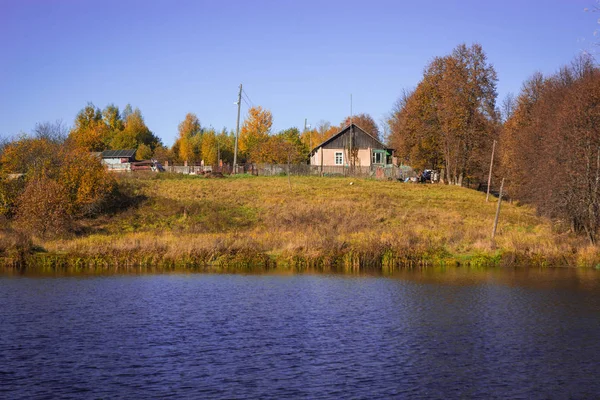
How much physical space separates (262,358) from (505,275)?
22.2 metres

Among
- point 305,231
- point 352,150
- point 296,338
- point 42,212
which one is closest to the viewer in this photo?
point 296,338

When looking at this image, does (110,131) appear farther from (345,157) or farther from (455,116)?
(455,116)

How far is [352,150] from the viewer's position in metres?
92.6

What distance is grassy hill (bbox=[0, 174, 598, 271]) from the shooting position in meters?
40.6

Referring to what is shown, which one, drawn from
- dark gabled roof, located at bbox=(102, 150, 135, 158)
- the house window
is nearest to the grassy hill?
the house window

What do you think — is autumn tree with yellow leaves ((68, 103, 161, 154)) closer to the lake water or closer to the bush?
the bush

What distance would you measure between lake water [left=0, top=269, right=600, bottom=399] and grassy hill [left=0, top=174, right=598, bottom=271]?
536 cm

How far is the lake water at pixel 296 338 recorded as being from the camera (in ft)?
56.5

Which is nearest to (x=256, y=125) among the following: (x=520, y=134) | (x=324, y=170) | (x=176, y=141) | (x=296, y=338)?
(x=176, y=141)

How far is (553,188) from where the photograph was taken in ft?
159

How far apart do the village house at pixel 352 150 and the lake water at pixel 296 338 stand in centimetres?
5835

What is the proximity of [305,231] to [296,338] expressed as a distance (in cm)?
2499

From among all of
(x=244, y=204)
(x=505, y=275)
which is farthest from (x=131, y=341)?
(x=244, y=204)

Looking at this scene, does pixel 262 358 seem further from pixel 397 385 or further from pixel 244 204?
pixel 244 204
